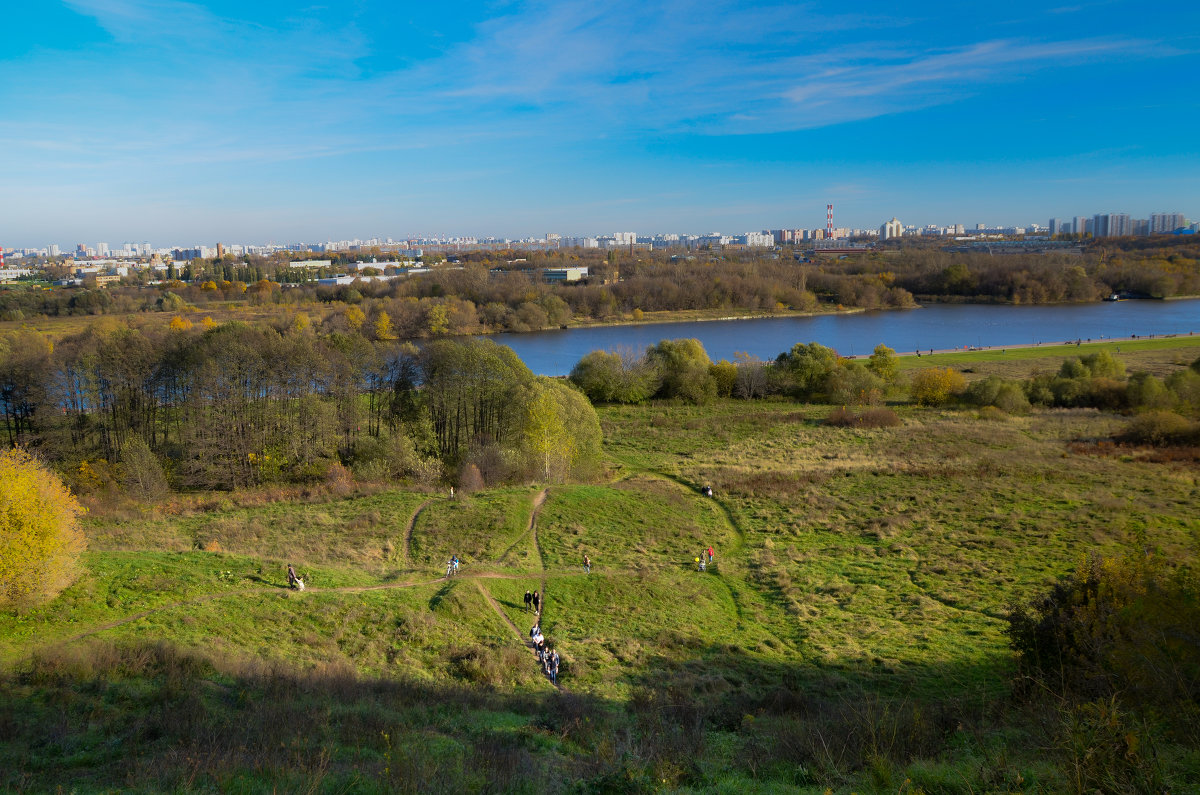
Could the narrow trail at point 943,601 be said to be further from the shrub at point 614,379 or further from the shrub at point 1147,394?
the shrub at point 1147,394

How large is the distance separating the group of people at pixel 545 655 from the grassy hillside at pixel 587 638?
0.22 metres

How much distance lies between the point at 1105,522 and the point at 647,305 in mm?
65642

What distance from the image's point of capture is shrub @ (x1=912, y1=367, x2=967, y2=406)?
36906mm

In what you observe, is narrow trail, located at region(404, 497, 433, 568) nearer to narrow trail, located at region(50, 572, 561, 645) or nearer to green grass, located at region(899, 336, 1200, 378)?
narrow trail, located at region(50, 572, 561, 645)

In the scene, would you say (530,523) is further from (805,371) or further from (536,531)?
(805,371)

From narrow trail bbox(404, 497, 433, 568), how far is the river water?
29.9 meters

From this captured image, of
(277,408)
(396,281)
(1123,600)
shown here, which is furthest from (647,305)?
(1123,600)

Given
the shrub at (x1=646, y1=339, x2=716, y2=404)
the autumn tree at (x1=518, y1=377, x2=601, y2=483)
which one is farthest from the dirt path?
the shrub at (x1=646, y1=339, x2=716, y2=404)

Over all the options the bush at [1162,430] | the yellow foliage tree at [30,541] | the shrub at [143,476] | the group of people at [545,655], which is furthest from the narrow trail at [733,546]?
the bush at [1162,430]

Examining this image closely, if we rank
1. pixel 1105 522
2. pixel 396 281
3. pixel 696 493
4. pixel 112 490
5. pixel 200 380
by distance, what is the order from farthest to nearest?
1. pixel 396 281
2. pixel 200 380
3. pixel 696 493
4. pixel 112 490
5. pixel 1105 522

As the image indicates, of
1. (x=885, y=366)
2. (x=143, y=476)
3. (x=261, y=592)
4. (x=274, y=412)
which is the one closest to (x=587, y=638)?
(x=261, y=592)

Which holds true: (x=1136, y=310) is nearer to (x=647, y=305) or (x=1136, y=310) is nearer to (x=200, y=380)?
(x=647, y=305)

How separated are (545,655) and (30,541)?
711 centimetres

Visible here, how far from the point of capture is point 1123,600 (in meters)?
7.77
